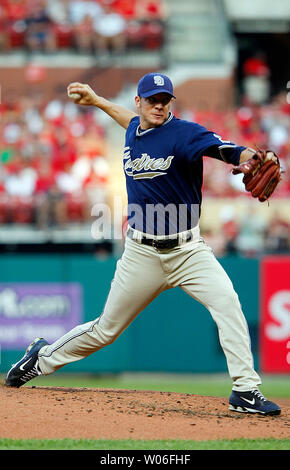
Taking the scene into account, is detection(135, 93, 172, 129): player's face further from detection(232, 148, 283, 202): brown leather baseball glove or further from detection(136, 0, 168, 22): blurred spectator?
detection(136, 0, 168, 22): blurred spectator

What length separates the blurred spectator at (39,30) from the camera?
1817cm

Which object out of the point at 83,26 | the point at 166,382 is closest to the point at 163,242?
the point at 166,382

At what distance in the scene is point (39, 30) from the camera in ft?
60.3

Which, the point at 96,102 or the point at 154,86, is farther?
the point at 96,102

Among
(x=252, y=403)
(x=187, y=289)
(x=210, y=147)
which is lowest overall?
(x=252, y=403)

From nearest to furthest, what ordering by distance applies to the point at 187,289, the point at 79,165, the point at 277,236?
the point at 187,289 < the point at 277,236 < the point at 79,165

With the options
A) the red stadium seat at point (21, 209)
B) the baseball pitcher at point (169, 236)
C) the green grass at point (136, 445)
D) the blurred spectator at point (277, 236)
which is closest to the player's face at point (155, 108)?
the baseball pitcher at point (169, 236)

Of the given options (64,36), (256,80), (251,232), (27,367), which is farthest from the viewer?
(256,80)

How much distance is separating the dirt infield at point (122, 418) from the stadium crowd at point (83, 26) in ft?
41.8

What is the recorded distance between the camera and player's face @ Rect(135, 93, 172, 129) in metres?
5.53

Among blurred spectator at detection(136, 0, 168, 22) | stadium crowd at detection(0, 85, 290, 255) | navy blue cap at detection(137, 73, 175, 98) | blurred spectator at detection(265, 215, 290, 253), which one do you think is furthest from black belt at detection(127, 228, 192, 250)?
blurred spectator at detection(136, 0, 168, 22)

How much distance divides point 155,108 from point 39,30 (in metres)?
13.5

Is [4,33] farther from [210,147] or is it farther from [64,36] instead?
[210,147]
